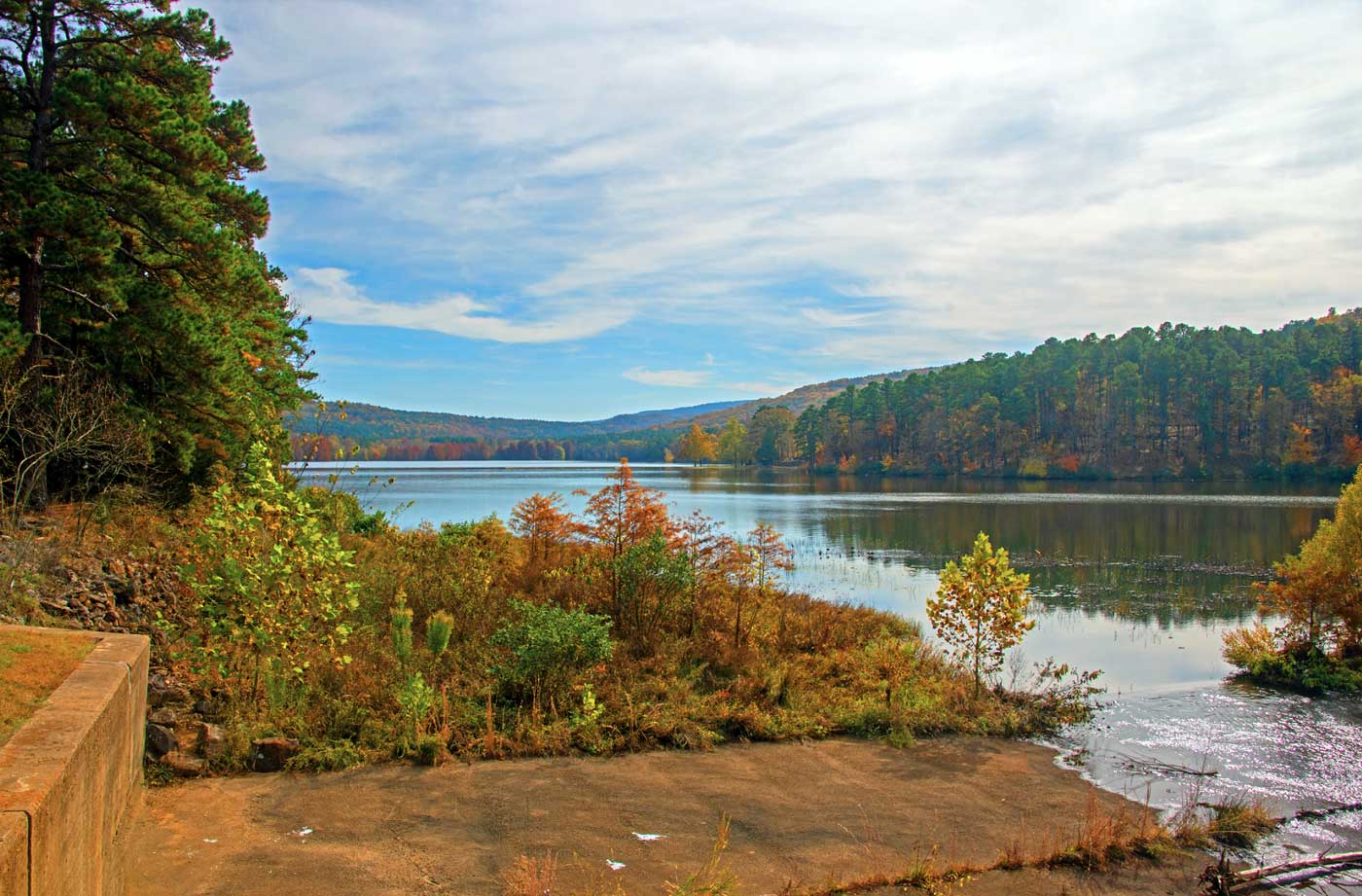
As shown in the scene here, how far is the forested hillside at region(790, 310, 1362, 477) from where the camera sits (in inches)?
2970

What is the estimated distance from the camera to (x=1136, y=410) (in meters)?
86.1

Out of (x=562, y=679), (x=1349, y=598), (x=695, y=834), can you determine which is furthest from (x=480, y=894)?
(x=1349, y=598)

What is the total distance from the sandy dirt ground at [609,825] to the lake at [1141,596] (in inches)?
77.2

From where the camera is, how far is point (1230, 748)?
9422mm

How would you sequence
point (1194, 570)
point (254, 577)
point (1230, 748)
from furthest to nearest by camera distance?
point (1194, 570), point (1230, 748), point (254, 577)

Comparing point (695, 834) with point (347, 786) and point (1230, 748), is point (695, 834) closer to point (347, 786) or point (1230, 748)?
point (347, 786)

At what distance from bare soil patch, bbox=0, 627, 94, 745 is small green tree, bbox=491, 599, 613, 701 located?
3.92 meters

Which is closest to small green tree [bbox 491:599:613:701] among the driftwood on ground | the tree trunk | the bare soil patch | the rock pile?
the bare soil patch

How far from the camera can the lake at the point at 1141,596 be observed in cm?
856

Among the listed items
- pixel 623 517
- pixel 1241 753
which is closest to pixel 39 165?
pixel 623 517

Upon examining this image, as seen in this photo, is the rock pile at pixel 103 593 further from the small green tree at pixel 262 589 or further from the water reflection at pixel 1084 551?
the water reflection at pixel 1084 551

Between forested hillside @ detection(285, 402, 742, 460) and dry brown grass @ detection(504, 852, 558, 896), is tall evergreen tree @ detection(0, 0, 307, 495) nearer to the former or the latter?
dry brown grass @ detection(504, 852, 558, 896)

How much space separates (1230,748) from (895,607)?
379 inches

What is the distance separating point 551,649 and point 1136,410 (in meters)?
91.8
